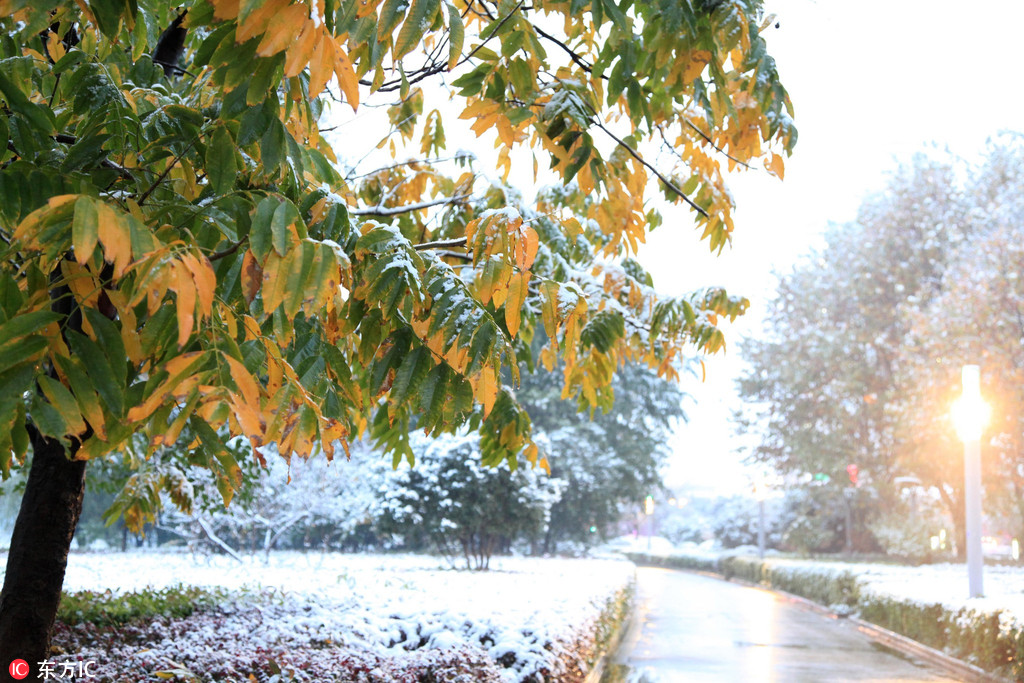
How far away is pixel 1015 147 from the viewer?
81.1 ft

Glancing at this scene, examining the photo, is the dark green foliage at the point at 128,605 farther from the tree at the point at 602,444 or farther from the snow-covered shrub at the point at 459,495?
the tree at the point at 602,444

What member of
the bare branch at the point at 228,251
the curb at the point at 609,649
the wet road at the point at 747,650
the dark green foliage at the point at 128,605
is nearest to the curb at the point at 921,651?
the wet road at the point at 747,650

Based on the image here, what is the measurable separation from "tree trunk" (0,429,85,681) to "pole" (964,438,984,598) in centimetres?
1214

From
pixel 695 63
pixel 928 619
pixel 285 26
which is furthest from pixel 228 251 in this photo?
pixel 928 619

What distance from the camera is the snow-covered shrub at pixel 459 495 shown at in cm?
2011

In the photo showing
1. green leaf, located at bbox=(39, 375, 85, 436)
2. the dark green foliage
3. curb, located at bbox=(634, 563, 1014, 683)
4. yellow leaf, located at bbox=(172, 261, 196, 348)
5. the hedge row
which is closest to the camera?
yellow leaf, located at bbox=(172, 261, 196, 348)

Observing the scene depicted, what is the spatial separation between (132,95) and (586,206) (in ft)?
11.2

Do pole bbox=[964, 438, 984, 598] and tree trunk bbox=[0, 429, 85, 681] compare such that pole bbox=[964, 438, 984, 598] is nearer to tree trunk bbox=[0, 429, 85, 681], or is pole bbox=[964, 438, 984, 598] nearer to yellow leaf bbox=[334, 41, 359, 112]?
tree trunk bbox=[0, 429, 85, 681]

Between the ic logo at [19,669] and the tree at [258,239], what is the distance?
0.06 meters

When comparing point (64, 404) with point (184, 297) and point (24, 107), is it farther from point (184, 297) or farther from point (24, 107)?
point (24, 107)

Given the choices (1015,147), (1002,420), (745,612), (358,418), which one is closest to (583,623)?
(358,418)

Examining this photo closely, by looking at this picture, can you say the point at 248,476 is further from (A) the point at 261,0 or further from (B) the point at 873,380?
(B) the point at 873,380

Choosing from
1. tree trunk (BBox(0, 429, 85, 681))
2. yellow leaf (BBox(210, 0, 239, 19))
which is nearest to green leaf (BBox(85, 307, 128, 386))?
yellow leaf (BBox(210, 0, 239, 19))

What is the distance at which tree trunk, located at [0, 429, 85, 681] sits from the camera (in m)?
4.13
